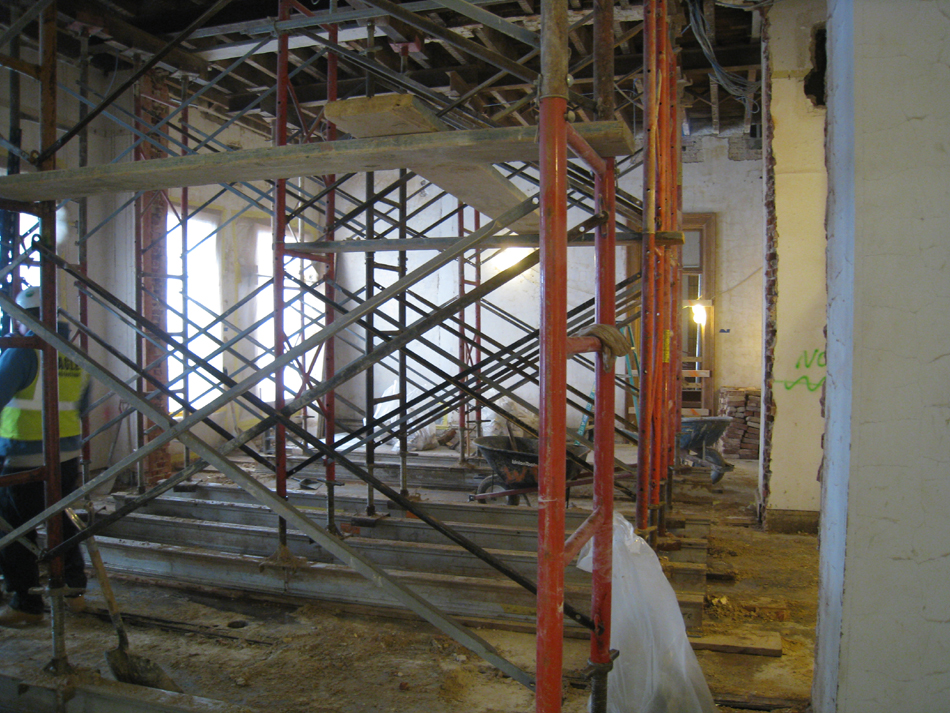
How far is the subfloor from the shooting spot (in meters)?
3.06

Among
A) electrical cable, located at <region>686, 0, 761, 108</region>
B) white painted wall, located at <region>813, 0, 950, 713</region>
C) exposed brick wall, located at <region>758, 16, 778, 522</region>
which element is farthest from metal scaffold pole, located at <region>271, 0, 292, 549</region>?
exposed brick wall, located at <region>758, 16, 778, 522</region>

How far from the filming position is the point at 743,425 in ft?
32.4

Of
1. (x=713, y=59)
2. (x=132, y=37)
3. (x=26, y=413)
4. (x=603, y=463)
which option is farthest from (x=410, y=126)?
(x=132, y=37)

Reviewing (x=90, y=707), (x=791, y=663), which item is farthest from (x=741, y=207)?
(x=90, y=707)

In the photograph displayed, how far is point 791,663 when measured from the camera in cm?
346

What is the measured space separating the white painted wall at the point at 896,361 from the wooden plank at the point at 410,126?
108 cm

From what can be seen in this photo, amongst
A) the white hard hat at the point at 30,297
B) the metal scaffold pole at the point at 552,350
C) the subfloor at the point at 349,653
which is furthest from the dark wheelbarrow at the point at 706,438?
the white hard hat at the point at 30,297

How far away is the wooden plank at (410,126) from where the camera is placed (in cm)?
205

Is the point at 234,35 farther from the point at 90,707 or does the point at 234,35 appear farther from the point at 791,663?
the point at 791,663

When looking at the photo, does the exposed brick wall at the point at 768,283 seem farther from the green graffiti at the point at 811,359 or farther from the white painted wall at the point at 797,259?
the green graffiti at the point at 811,359

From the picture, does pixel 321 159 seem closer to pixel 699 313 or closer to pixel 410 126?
pixel 410 126

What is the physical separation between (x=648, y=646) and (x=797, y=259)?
15.1 ft

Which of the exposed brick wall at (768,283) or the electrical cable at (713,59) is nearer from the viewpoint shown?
the electrical cable at (713,59)

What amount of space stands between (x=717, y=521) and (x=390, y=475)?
3614mm
